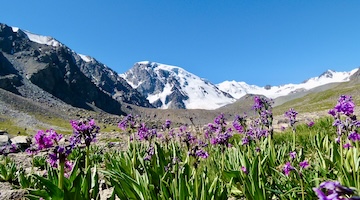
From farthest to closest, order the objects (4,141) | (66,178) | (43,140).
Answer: (4,141), (43,140), (66,178)

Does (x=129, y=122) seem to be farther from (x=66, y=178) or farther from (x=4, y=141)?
(x=4, y=141)

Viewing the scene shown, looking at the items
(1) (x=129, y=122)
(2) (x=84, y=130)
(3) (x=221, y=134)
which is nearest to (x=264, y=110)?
(3) (x=221, y=134)

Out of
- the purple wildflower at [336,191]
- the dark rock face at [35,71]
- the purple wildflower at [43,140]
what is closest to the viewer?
the purple wildflower at [336,191]

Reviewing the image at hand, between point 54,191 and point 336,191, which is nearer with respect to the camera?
point 336,191

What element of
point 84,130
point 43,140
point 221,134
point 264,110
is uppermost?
point 264,110

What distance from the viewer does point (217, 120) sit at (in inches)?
301

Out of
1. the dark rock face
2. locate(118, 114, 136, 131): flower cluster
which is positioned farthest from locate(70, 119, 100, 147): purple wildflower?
the dark rock face

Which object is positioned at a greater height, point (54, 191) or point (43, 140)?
point (43, 140)

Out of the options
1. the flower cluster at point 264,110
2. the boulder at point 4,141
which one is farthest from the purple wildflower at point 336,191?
the boulder at point 4,141

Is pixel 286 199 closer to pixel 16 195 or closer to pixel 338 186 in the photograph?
pixel 338 186

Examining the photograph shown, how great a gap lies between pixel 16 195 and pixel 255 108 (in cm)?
548

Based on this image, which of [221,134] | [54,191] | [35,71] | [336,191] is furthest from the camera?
[35,71]

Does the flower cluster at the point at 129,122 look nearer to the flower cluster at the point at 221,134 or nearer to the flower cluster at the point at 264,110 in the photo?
the flower cluster at the point at 221,134

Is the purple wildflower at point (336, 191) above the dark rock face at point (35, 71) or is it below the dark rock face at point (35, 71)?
below
